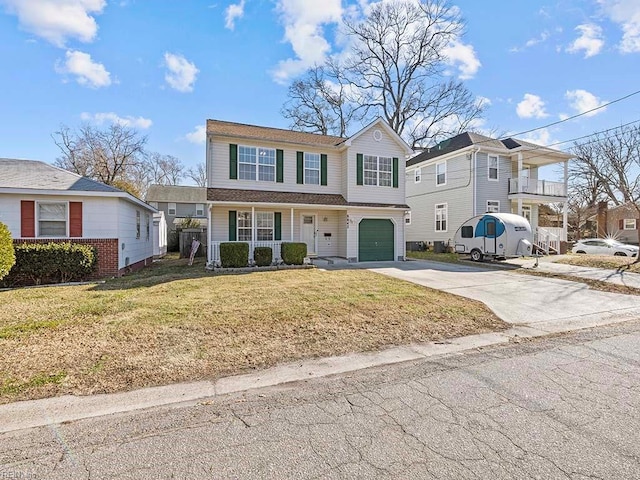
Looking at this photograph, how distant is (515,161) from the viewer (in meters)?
22.3

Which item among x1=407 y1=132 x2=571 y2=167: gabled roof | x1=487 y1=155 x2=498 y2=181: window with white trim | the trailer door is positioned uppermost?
x1=407 y1=132 x2=571 y2=167: gabled roof

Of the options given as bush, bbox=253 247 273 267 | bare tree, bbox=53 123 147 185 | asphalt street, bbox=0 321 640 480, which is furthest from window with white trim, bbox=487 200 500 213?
bare tree, bbox=53 123 147 185

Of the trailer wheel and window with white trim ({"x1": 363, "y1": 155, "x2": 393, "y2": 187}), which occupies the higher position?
window with white trim ({"x1": 363, "y1": 155, "x2": 393, "y2": 187})

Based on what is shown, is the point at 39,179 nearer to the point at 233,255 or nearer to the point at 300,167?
the point at 233,255

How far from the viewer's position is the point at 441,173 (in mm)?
23422

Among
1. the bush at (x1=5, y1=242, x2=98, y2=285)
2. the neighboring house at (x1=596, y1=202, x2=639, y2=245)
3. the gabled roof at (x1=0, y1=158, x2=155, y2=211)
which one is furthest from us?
the neighboring house at (x1=596, y1=202, x2=639, y2=245)

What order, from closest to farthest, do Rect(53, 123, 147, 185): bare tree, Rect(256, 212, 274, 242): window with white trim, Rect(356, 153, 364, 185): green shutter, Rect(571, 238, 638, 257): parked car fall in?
Rect(256, 212, 274, 242): window with white trim → Rect(356, 153, 364, 185): green shutter → Rect(571, 238, 638, 257): parked car → Rect(53, 123, 147, 185): bare tree

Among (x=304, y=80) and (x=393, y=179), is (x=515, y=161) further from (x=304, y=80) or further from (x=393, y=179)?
(x=304, y=80)

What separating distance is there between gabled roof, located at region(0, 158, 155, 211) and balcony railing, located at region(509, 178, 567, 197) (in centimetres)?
2183

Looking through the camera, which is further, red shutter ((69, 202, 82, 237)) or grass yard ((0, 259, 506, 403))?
red shutter ((69, 202, 82, 237))

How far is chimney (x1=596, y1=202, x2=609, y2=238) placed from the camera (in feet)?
114

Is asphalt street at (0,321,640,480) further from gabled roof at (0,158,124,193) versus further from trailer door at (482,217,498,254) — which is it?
trailer door at (482,217,498,254)

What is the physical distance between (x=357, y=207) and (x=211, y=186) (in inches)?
266

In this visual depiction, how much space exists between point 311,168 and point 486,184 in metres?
12.1
